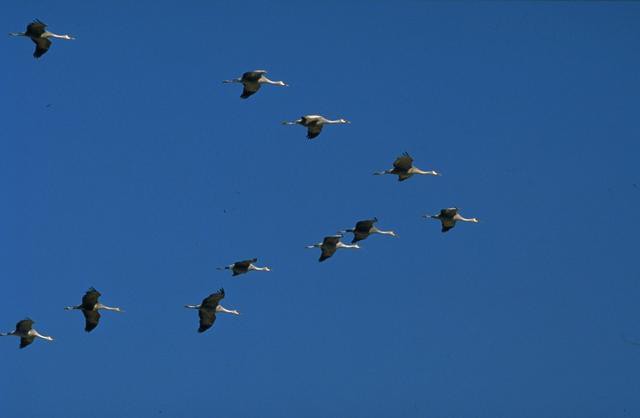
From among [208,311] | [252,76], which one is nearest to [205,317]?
[208,311]

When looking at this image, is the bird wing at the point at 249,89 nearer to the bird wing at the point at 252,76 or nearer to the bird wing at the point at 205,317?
the bird wing at the point at 252,76

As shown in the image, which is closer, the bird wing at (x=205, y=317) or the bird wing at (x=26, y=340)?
the bird wing at (x=205, y=317)

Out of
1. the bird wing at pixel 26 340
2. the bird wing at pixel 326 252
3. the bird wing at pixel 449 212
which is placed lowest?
the bird wing at pixel 26 340

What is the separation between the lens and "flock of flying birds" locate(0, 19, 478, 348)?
9888 centimetres

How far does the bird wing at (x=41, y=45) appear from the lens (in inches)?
3883

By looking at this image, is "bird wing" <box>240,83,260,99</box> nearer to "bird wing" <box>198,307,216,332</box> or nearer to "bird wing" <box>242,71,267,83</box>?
"bird wing" <box>242,71,267,83</box>

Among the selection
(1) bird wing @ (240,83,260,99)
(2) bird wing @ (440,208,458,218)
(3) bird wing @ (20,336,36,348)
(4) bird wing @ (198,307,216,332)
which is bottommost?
(3) bird wing @ (20,336,36,348)

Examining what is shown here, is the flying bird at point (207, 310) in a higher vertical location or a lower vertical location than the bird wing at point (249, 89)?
lower

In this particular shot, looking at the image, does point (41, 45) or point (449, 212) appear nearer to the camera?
point (41, 45)

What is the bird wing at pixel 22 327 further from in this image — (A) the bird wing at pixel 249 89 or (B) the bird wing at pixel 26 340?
(A) the bird wing at pixel 249 89

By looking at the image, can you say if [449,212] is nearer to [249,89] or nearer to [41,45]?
[249,89]

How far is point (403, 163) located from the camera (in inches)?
4058

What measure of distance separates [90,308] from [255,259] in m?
7.25

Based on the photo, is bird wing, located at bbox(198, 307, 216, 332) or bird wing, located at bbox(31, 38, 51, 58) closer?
bird wing, located at bbox(31, 38, 51, 58)
